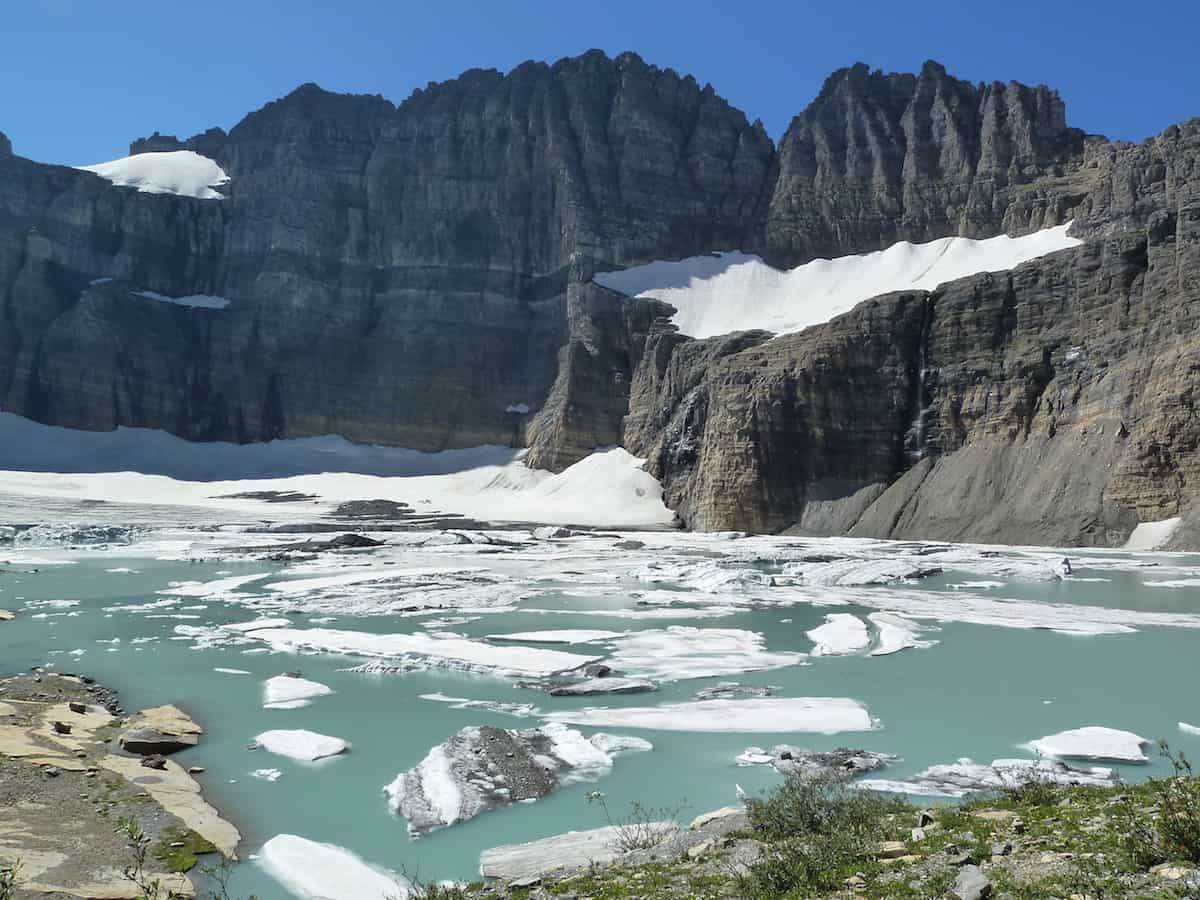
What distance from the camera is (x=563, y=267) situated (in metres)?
96.4

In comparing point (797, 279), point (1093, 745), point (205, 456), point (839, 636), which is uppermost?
point (797, 279)

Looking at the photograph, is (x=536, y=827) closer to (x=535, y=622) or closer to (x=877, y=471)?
(x=535, y=622)

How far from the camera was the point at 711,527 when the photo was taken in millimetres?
60312

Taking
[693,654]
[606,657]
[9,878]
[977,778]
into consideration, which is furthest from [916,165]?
[9,878]

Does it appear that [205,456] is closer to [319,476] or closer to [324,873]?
[319,476]

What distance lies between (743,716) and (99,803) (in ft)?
30.2

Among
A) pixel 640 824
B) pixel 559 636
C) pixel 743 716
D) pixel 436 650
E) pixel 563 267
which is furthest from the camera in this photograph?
pixel 563 267

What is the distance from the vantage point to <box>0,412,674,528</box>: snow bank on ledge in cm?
7244

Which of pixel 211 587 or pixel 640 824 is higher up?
pixel 640 824

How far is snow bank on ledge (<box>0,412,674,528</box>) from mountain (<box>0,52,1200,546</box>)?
2.47 meters

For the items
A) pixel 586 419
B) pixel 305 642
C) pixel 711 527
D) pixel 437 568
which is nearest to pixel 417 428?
pixel 586 419

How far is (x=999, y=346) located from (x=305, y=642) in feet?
164

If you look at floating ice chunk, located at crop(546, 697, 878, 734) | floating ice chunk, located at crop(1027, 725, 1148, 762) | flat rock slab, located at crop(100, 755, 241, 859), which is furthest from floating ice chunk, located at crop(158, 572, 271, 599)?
floating ice chunk, located at crop(1027, 725, 1148, 762)

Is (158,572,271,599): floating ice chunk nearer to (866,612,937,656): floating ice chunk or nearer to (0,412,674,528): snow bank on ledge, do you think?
(866,612,937,656): floating ice chunk
